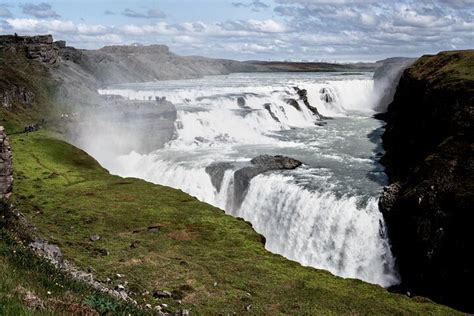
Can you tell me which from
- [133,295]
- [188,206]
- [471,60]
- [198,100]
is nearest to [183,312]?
[133,295]

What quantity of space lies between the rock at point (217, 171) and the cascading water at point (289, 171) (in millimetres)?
535

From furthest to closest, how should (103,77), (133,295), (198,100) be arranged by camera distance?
(103,77), (198,100), (133,295)

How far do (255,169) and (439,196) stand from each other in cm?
2590

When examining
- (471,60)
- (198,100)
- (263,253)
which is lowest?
(263,253)

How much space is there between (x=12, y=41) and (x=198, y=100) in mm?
65562

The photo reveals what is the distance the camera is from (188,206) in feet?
→ 179

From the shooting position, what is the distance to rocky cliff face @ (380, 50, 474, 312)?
44.8 meters

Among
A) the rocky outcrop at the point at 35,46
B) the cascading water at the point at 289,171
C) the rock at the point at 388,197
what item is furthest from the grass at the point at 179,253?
the rocky outcrop at the point at 35,46

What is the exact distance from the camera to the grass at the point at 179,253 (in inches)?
1264

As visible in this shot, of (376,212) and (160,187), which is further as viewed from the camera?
(160,187)

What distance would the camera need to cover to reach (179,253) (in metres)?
40.0

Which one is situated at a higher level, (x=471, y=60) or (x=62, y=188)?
(x=471, y=60)

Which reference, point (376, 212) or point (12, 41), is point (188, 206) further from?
point (12, 41)

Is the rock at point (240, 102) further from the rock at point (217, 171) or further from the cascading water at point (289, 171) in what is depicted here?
the rock at point (217, 171)
